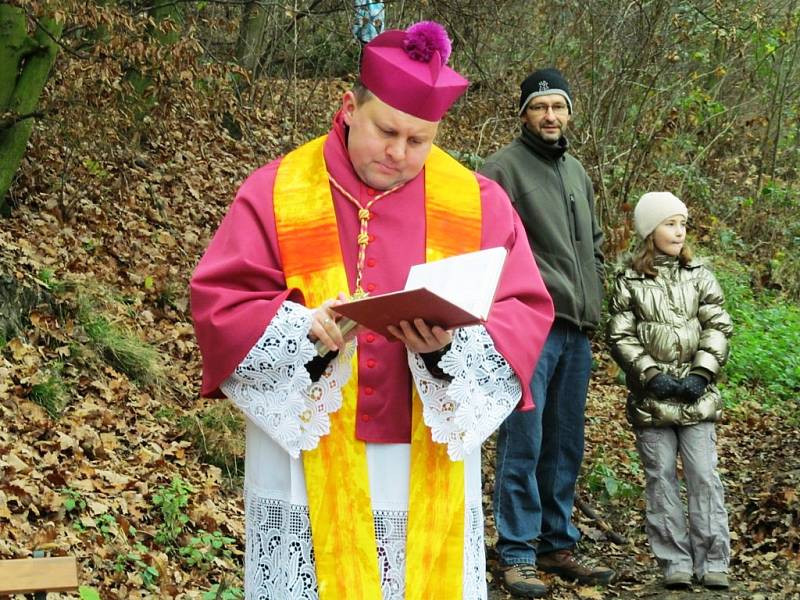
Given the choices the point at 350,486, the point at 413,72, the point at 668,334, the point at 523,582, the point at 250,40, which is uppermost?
the point at 250,40

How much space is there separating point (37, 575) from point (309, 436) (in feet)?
2.99

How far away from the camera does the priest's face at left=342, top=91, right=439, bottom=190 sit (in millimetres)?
3449

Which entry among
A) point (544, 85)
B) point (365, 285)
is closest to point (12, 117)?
point (544, 85)

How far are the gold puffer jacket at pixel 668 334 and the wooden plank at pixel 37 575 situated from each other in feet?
12.7

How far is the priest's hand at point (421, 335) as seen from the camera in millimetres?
3117

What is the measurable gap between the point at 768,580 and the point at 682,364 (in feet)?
4.42

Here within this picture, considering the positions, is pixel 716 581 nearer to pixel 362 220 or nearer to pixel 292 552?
pixel 292 552

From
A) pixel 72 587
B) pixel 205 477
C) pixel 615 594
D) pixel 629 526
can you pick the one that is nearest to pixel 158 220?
pixel 205 477

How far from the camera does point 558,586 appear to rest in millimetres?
6664

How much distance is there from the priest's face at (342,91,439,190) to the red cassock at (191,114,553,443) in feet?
0.33

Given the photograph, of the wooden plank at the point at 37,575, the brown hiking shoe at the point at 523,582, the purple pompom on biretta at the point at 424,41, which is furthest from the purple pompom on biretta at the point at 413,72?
the brown hiking shoe at the point at 523,582

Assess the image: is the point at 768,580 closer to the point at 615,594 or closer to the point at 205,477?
the point at 615,594

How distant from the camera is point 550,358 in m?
6.54

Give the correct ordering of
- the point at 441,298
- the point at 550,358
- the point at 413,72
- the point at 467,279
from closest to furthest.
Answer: the point at 441,298 < the point at 467,279 < the point at 413,72 < the point at 550,358
